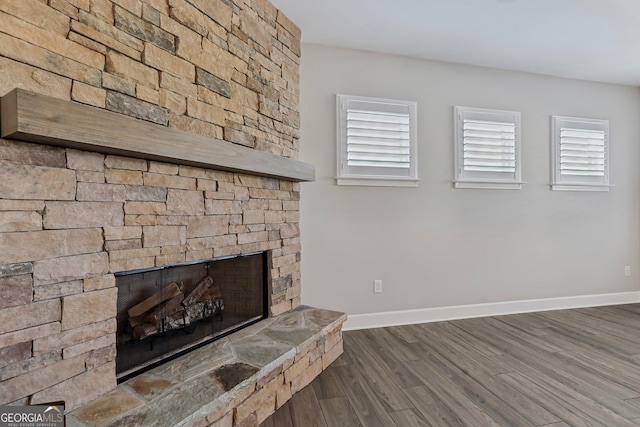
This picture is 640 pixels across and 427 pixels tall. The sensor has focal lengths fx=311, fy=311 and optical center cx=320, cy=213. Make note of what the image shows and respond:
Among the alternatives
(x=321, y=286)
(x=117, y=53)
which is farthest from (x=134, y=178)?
(x=321, y=286)

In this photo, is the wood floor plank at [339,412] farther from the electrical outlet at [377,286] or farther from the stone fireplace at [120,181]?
the electrical outlet at [377,286]

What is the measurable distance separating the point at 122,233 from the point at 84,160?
0.35 metres

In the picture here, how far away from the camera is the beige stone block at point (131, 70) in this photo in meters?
1.37

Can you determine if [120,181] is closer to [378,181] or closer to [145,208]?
[145,208]

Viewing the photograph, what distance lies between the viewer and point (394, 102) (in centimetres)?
313

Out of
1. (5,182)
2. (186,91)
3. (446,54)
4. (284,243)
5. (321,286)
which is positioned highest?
(446,54)

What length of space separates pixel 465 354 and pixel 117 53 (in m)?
2.99

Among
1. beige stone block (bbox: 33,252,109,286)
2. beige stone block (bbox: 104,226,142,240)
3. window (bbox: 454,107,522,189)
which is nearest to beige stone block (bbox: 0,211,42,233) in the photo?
beige stone block (bbox: 33,252,109,286)

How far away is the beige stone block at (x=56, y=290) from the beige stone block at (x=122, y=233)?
219mm

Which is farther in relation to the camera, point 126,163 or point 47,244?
point 126,163

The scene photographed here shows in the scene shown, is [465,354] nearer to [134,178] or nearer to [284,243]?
[284,243]

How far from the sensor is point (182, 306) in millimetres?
1896

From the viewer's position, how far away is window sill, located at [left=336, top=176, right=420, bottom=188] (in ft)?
9.88

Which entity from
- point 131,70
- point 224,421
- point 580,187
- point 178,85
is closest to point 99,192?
point 131,70
